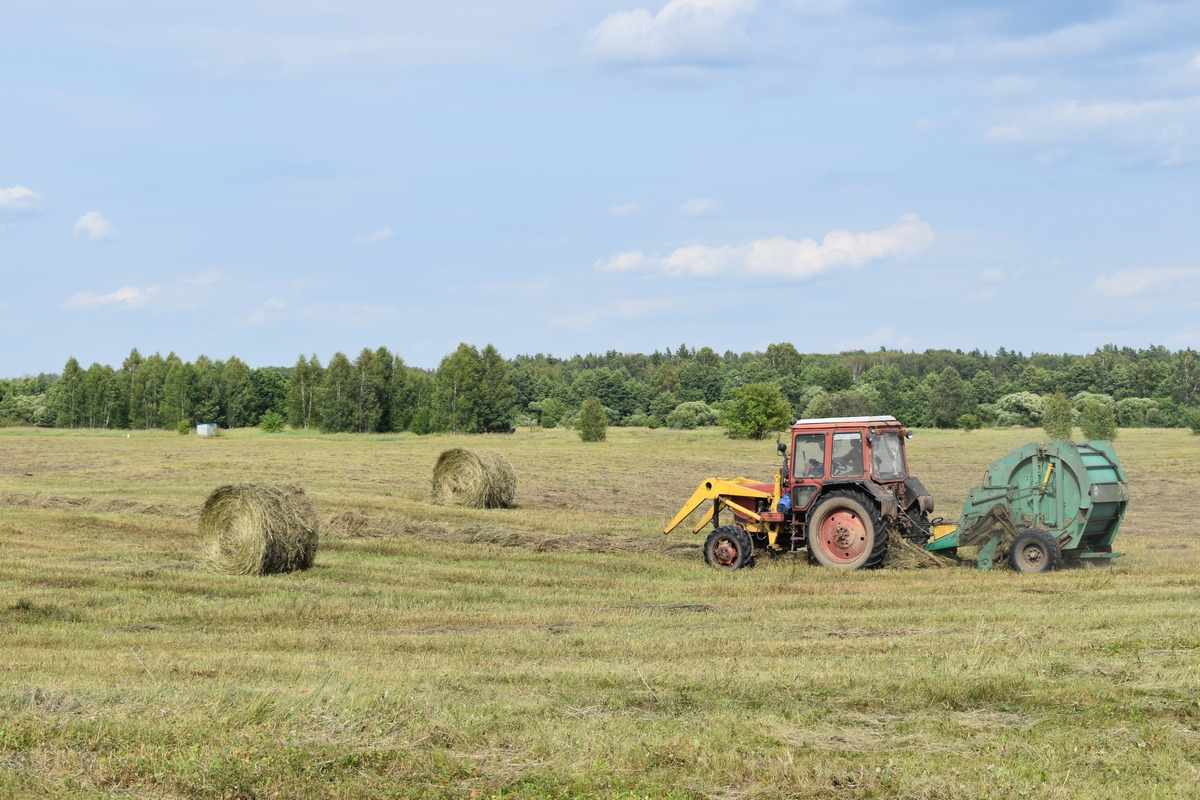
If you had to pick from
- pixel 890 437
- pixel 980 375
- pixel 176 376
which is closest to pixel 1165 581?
pixel 890 437

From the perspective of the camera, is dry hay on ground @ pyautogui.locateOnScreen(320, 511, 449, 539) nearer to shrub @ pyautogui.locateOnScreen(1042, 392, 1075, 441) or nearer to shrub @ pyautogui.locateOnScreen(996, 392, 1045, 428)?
shrub @ pyautogui.locateOnScreen(1042, 392, 1075, 441)

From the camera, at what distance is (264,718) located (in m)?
6.51

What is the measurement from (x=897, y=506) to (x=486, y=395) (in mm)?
59184

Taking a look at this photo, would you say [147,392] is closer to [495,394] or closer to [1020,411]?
[495,394]

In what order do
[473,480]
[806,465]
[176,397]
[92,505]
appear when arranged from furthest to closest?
1. [176,397]
2. [473,480]
3. [92,505]
4. [806,465]

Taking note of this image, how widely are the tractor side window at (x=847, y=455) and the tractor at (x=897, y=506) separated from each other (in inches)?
0.5

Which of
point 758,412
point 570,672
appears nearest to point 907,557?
point 570,672

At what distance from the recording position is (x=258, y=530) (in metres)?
14.1

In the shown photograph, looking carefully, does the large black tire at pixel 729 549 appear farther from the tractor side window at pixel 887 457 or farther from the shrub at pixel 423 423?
the shrub at pixel 423 423

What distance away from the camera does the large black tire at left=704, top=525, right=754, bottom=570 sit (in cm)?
1516

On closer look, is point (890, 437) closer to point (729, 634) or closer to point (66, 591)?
point (729, 634)

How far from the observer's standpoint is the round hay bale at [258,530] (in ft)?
46.1

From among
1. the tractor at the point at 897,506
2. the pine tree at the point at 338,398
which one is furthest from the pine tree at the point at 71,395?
the tractor at the point at 897,506

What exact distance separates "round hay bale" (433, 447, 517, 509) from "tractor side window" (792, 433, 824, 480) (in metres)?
9.78
